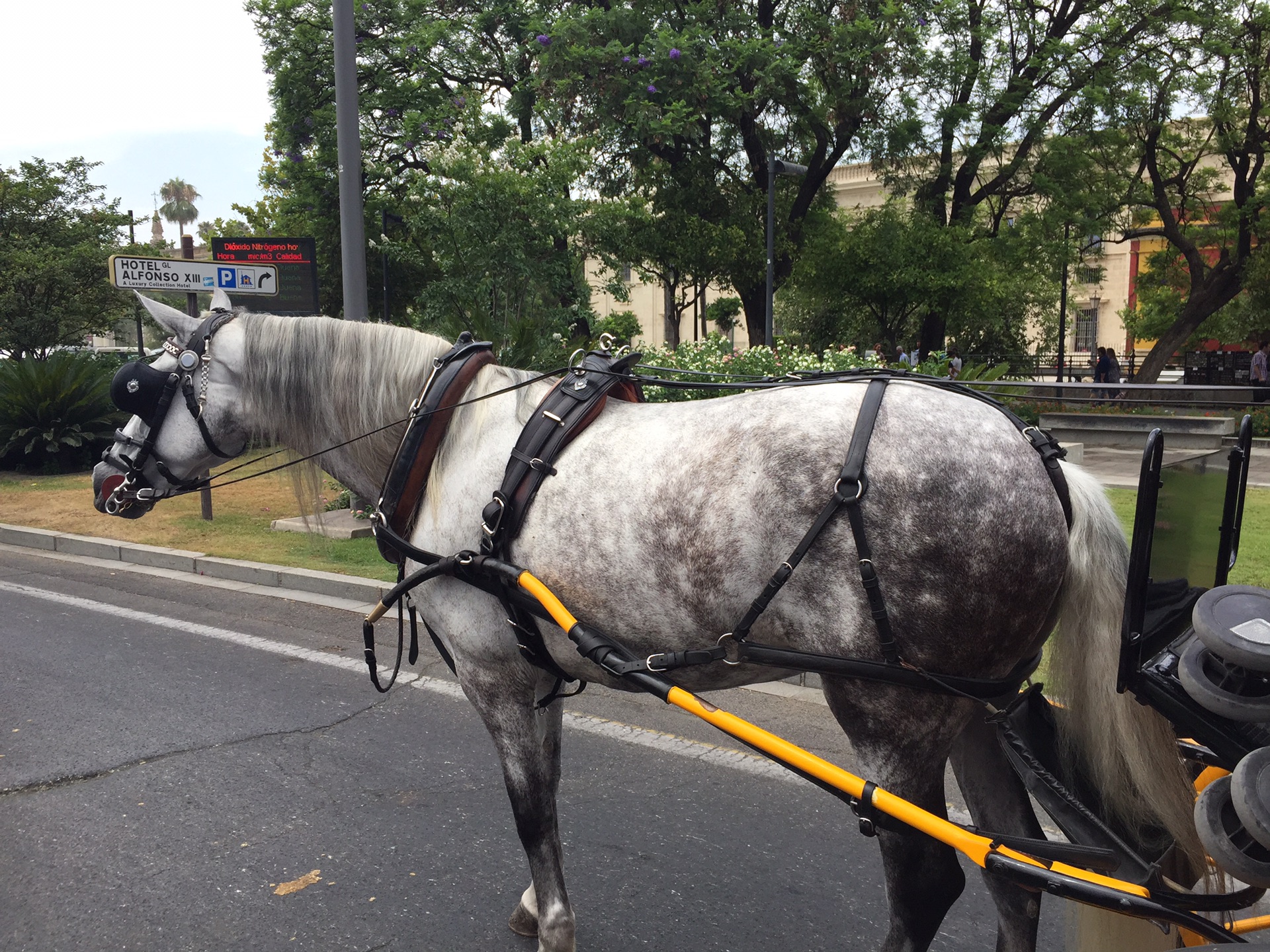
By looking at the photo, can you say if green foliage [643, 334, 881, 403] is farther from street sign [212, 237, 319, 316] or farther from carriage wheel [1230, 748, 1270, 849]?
carriage wheel [1230, 748, 1270, 849]

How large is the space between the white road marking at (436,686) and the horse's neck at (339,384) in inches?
83.5

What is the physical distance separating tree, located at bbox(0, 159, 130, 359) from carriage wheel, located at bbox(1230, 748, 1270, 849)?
76.7 ft

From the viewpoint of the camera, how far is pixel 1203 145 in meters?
19.9

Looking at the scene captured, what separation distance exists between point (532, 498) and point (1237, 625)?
1.66 metres

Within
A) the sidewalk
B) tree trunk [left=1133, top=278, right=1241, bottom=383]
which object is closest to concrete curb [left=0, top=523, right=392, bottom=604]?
the sidewalk

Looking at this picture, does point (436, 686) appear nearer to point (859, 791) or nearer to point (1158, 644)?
point (859, 791)

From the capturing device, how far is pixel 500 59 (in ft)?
68.2

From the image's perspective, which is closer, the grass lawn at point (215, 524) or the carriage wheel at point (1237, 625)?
the carriage wheel at point (1237, 625)

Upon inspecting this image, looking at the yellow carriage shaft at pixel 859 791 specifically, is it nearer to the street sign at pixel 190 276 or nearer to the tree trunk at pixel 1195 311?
the street sign at pixel 190 276

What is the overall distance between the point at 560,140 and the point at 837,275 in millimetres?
7382

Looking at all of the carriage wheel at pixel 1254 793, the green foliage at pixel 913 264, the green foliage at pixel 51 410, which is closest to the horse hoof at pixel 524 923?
the carriage wheel at pixel 1254 793

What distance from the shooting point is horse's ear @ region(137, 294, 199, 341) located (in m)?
3.16

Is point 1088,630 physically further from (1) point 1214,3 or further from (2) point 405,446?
(1) point 1214,3

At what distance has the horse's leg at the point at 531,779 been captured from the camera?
2.79 metres
